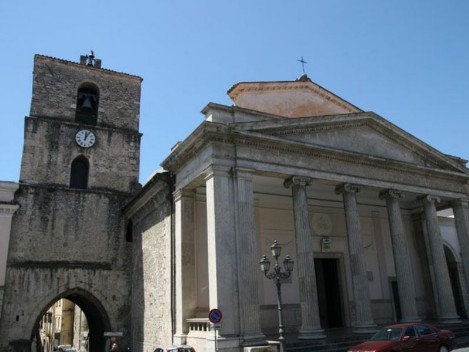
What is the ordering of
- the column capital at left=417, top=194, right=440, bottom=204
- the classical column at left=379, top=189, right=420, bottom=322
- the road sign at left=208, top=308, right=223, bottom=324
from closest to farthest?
the road sign at left=208, top=308, right=223, bottom=324, the classical column at left=379, top=189, right=420, bottom=322, the column capital at left=417, top=194, right=440, bottom=204

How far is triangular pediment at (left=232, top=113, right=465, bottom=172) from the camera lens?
13681mm

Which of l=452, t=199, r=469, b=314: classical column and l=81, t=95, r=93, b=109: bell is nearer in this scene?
l=452, t=199, r=469, b=314: classical column

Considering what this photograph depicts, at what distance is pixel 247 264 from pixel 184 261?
2711 mm

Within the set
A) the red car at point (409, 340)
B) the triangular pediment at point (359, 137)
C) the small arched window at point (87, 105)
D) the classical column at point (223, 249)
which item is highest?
the small arched window at point (87, 105)

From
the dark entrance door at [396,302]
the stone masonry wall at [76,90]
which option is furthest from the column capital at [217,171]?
the stone masonry wall at [76,90]

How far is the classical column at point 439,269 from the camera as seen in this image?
1530 centimetres

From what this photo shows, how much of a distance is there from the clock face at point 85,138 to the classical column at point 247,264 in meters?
11.4

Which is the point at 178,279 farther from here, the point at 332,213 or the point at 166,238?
the point at 332,213

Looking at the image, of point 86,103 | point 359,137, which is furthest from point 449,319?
point 86,103

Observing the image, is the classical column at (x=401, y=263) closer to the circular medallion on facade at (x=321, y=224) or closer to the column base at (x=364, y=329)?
the column base at (x=364, y=329)

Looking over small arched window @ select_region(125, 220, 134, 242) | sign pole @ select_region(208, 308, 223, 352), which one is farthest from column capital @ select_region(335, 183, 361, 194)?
small arched window @ select_region(125, 220, 134, 242)

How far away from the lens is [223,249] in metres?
11.7

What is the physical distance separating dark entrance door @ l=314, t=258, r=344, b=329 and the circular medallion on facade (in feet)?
3.93

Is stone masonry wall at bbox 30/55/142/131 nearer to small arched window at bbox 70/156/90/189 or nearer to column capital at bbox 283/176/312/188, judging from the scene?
small arched window at bbox 70/156/90/189
